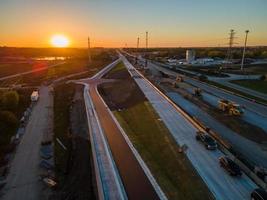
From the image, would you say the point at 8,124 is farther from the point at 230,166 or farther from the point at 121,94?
the point at 230,166

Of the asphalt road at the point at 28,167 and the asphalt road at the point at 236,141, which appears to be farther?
the asphalt road at the point at 236,141

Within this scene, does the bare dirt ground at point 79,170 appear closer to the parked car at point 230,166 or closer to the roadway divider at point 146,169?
the roadway divider at point 146,169

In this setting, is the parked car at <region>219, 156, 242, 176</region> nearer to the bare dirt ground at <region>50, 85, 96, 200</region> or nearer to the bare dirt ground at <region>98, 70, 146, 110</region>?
the bare dirt ground at <region>50, 85, 96, 200</region>

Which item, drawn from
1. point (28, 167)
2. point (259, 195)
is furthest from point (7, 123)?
point (259, 195)

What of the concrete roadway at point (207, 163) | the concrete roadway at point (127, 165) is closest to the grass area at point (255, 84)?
the concrete roadway at point (207, 163)

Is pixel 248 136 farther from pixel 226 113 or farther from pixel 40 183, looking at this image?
pixel 40 183
